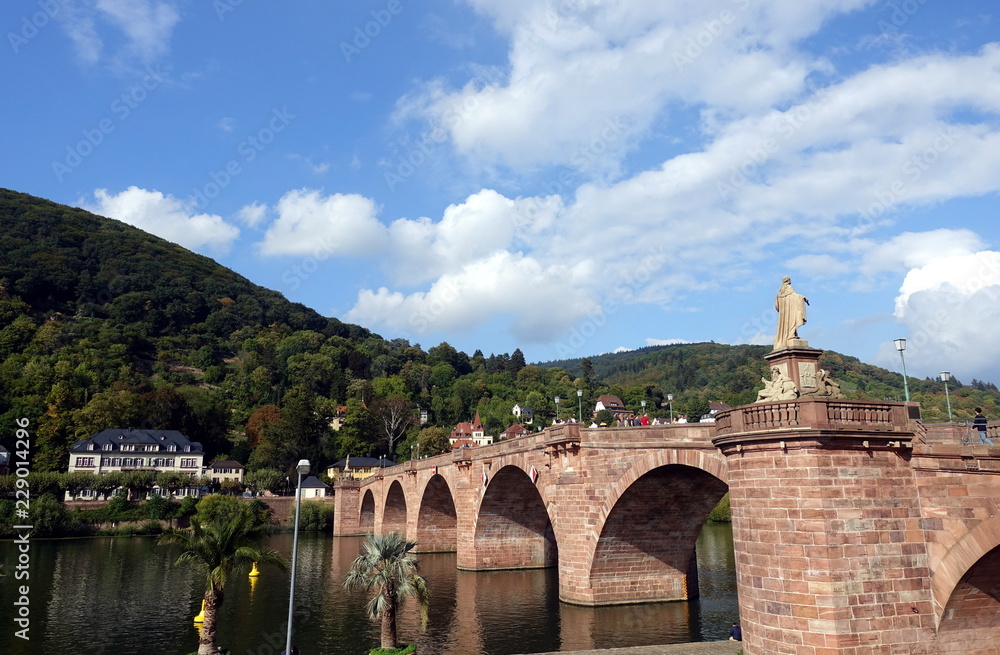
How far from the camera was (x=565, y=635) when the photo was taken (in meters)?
28.5

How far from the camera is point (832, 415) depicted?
60.1 ft

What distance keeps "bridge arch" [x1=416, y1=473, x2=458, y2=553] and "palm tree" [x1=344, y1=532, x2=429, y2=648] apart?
3689 centimetres

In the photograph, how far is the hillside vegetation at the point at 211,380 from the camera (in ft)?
367

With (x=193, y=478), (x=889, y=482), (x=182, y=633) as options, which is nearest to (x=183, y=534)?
(x=182, y=633)

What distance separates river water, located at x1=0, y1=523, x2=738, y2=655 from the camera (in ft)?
91.8

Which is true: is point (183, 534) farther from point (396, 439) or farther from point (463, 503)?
point (396, 439)

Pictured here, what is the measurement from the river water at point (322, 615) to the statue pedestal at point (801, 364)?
1349 centimetres

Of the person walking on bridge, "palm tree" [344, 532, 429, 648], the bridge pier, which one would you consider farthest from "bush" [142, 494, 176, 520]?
the person walking on bridge

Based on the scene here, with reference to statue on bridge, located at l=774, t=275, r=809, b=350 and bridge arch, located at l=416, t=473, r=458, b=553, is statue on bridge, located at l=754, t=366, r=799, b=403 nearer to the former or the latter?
statue on bridge, located at l=774, t=275, r=809, b=350

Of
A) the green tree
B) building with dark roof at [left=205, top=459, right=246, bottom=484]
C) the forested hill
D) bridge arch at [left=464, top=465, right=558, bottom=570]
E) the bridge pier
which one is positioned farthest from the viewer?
the forested hill

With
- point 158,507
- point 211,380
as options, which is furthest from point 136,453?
point 211,380

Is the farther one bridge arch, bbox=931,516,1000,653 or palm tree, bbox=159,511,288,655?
palm tree, bbox=159,511,288,655

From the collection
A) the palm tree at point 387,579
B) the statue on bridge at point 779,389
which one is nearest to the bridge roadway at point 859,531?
the statue on bridge at point 779,389

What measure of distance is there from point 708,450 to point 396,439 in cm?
11341
